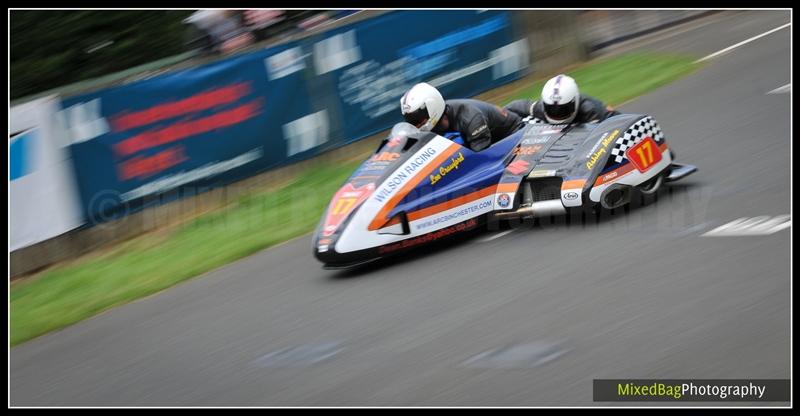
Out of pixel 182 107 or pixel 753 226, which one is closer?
pixel 753 226

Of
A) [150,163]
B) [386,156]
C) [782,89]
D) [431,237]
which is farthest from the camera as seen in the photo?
[782,89]

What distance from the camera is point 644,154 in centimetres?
767

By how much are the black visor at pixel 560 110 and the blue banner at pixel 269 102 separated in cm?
456

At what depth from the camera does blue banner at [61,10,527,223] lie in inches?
415

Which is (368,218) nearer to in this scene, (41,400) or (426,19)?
(41,400)

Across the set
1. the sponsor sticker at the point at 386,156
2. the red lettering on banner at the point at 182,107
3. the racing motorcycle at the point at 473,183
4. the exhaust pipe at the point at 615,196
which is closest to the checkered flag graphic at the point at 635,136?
the racing motorcycle at the point at 473,183

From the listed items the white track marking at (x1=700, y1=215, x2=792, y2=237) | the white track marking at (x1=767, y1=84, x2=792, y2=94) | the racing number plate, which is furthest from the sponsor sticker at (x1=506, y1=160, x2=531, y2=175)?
the white track marking at (x1=767, y1=84, x2=792, y2=94)

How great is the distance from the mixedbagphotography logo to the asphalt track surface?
9 centimetres

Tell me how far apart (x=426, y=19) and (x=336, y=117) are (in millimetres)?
1929

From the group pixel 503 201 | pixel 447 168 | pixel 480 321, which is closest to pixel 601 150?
pixel 503 201

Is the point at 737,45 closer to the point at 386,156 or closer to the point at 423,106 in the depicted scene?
the point at 423,106

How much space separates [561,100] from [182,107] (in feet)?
16.0

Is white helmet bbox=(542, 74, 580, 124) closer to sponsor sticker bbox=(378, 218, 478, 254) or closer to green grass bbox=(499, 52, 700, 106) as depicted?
sponsor sticker bbox=(378, 218, 478, 254)

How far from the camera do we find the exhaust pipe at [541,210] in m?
7.50
